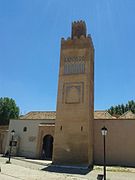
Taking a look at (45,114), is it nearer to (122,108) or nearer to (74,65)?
(74,65)

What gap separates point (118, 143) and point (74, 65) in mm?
8785

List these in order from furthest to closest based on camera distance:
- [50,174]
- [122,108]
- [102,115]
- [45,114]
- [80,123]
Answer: [122,108], [45,114], [102,115], [80,123], [50,174]

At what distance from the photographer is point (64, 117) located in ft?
67.5

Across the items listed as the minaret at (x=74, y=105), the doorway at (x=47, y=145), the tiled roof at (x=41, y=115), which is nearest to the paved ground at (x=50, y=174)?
the minaret at (x=74, y=105)

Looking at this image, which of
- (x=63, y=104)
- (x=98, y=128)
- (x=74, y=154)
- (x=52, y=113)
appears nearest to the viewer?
(x=74, y=154)

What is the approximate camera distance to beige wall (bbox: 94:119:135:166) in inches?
846

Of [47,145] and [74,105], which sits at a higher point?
[74,105]

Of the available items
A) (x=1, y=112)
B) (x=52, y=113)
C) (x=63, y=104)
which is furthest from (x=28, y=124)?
(x=1, y=112)

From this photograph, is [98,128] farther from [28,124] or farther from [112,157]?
[28,124]

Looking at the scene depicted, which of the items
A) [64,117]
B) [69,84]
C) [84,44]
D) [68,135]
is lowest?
[68,135]

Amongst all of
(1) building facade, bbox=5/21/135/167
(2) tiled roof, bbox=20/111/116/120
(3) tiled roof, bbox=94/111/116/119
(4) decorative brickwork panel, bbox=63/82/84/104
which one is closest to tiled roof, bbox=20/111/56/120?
(2) tiled roof, bbox=20/111/116/120

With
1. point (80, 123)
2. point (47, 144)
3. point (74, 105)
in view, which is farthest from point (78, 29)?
point (47, 144)

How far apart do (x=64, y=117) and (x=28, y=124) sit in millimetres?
9494

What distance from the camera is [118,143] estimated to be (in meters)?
22.0
